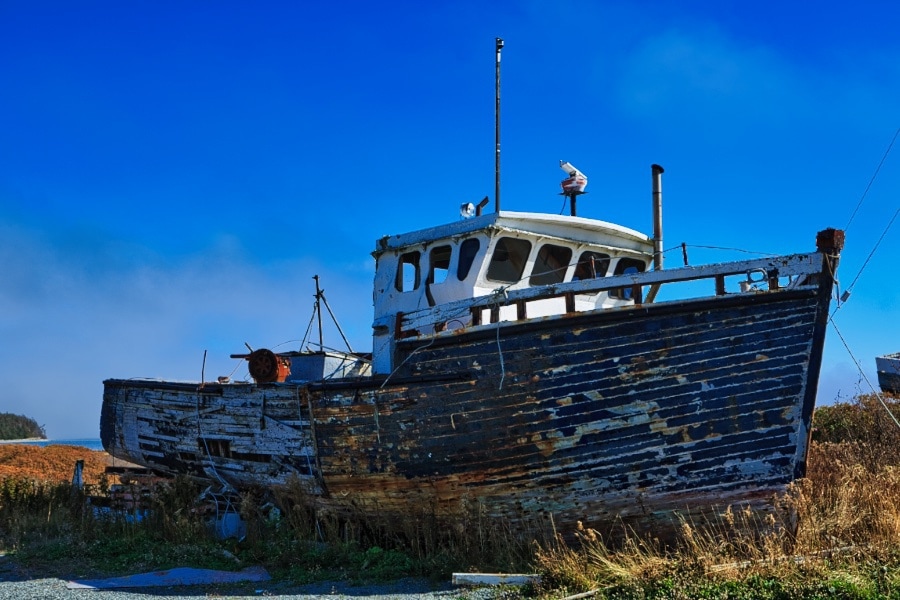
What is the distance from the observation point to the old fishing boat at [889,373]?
14.0 m

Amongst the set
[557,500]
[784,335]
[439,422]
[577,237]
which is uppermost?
[577,237]

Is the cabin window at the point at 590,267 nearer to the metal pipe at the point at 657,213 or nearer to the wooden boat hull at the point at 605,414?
the metal pipe at the point at 657,213

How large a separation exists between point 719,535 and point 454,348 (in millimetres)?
3122

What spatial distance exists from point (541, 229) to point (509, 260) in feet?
1.99

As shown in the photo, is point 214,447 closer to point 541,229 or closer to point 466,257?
point 466,257

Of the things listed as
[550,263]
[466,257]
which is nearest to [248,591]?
[466,257]

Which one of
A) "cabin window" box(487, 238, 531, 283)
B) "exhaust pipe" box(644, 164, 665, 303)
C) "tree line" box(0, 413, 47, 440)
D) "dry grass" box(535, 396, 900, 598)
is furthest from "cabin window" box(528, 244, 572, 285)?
"tree line" box(0, 413, 47, 440)

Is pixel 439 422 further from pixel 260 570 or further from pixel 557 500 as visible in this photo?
pixel 260 570

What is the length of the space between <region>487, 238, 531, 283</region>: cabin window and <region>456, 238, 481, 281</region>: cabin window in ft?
0.85

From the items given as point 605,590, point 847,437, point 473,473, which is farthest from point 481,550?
point 847,437

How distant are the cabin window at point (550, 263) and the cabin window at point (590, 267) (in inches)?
7.2

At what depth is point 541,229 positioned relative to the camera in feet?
31.7

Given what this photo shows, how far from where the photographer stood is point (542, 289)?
8.09 m

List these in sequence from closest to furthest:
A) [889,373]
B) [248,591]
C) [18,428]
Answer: [248,591] → [889,373] → [18,428]
